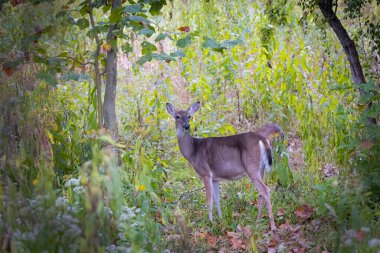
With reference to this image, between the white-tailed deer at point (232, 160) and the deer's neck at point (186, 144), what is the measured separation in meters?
0.02

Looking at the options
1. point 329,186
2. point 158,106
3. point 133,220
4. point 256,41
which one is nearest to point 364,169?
point 329,186

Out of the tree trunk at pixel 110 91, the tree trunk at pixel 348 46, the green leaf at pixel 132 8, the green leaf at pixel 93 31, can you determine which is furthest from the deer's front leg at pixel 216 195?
the green leaf at pixel 132 8

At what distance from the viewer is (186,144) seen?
745cm

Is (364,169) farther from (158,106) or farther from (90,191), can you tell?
(158,106)

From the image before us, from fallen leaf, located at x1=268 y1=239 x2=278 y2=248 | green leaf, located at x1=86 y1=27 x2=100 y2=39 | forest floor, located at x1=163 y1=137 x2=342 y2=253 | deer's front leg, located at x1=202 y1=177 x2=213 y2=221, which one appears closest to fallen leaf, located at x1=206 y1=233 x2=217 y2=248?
forest floor, located at x1=163 y1=137 x2=342 y2=253

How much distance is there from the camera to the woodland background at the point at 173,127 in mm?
3859

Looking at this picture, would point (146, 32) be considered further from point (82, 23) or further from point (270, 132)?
point (270, 132)

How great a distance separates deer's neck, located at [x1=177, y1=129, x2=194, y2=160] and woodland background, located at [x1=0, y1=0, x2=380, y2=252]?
0.35 m

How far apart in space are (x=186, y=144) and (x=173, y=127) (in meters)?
1.48

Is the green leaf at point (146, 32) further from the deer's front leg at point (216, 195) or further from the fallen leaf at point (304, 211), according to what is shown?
the fallen leaf at point (304, 211)

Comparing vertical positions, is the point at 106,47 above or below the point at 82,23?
below

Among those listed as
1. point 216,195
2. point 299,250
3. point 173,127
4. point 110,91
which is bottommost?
point 299,250

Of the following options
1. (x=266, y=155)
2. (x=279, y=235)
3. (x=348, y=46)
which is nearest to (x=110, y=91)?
(x=266, y=155)

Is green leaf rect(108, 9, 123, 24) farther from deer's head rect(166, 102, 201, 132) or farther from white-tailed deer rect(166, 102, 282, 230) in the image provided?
deer's head rect(166, 102, 201, 132)
